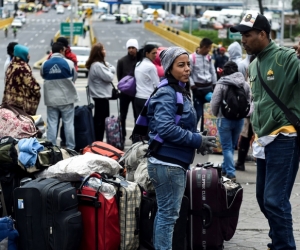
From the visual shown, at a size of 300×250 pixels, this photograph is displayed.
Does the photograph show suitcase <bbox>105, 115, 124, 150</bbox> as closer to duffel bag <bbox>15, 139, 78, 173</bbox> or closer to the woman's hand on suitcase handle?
duffel bag <bbox>15, 139, 78, 173</bbox>

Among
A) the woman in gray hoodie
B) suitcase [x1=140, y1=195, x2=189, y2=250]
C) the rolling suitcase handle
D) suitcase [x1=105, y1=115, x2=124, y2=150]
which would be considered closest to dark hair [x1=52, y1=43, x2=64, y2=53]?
suitcase [x1=105, y1=115, x2=124, y2=150]

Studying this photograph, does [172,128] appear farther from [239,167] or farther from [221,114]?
[239,167]

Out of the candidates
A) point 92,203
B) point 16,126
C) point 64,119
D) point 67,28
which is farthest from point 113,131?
point 67,28

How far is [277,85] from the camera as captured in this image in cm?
592

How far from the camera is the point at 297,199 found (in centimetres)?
915

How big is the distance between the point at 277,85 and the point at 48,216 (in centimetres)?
200

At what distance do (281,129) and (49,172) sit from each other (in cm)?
209

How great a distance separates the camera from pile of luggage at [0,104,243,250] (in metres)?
6.45

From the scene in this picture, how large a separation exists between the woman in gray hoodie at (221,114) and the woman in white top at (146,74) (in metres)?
1.85

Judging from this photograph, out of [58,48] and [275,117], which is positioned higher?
[275,117]

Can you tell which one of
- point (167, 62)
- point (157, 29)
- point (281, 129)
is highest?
point (167, 62)

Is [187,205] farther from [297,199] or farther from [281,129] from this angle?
[297,199]

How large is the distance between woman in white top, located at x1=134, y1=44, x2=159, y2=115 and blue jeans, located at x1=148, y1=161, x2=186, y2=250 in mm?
5560

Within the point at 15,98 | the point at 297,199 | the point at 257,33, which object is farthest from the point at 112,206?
the point at 15,98
